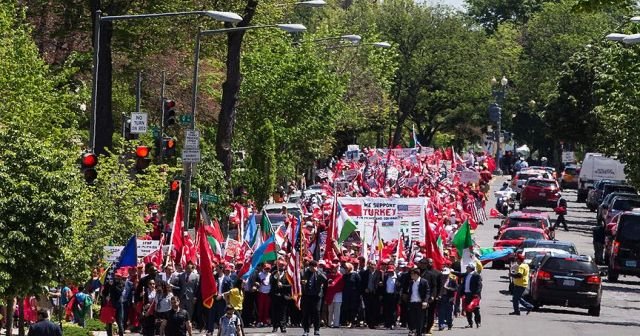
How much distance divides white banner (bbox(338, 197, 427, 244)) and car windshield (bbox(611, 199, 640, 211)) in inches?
832

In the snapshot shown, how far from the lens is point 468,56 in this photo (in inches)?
4333

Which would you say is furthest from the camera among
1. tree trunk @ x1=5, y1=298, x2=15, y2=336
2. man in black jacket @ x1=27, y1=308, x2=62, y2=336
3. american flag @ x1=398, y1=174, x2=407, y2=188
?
Answer: american flag @ x1=398, y1=174, x2=407, y2=188

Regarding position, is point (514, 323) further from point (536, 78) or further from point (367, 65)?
point (536, 78)

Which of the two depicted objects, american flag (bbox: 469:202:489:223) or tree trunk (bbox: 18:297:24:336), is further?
american flag (bbox: 469:202:489:223)

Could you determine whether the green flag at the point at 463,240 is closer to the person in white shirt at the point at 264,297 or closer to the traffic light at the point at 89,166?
the person in white shirt at the point at 264,297

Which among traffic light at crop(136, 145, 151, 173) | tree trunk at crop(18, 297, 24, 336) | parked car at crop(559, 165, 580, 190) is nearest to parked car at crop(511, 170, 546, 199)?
parked car at crop(559, 165, 580, 190)

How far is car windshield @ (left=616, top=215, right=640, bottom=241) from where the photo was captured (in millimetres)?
45781

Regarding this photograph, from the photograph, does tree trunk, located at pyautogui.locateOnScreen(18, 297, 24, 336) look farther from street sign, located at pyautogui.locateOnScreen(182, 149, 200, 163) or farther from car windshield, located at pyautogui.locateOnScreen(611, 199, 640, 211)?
car windshield, located at pyautogui.locateOnScreen(611, 199, 640, 211)

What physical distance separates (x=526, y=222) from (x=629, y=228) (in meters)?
4.49

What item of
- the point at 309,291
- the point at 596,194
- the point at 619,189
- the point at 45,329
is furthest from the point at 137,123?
the point at 596,194

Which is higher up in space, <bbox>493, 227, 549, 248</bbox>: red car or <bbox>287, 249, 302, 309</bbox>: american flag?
<bbox>287, 249, 302, 309</bbox>: american flag

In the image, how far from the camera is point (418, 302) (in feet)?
100

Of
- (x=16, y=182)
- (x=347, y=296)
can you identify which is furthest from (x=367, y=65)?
(x=16, y=182)

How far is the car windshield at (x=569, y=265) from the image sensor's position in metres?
36.4
